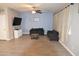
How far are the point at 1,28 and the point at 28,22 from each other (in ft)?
13.1

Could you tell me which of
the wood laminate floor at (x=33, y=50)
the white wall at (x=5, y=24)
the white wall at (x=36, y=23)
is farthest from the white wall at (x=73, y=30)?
the white wall at (x=36, y=23)

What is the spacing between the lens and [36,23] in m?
11.5

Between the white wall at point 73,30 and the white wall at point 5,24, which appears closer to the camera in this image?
the white wall at point 73,30

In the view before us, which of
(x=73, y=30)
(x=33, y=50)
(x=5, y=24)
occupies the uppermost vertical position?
(x=5, y=24)

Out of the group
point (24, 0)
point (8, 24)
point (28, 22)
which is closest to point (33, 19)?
point (28, 22)

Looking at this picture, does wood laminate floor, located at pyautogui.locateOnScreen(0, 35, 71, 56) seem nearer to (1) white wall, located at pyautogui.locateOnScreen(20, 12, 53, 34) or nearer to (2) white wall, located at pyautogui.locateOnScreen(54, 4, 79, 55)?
(2) white wall, located at pyautogui.locateOnScreen(54, 4, 79, 55)

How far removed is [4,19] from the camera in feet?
25.2

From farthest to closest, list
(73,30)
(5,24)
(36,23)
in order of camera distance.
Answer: (36,23), (5,24), (73,30)

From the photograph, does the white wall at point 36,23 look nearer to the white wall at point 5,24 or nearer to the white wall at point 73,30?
the white wall at point 5,24

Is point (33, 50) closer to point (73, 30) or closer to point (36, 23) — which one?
point (73, 30)

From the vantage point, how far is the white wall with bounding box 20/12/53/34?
37.4 feet

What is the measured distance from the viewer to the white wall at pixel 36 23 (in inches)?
449

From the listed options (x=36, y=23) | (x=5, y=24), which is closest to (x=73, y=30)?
(x=5, y=24)

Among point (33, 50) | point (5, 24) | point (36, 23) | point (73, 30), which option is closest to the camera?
point (73, 30)
